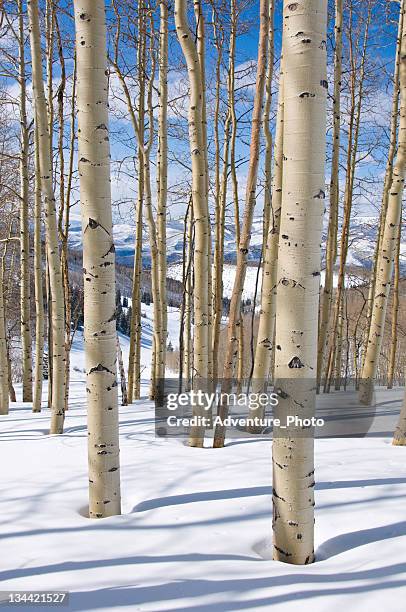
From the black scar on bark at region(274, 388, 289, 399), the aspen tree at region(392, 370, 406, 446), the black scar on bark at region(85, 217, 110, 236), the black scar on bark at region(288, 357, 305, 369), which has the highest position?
the black scar on bark at region(85, 217, 110, 236)

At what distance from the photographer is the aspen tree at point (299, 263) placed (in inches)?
72.9

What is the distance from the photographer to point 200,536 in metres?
2.12

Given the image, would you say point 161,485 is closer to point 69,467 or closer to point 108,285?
point 69,467

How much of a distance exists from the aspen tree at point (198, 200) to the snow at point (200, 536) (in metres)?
0.95

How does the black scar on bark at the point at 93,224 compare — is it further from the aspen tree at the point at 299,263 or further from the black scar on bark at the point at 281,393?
the black scar on bark at the point at 281,393

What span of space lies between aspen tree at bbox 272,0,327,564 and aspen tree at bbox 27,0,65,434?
132 inches

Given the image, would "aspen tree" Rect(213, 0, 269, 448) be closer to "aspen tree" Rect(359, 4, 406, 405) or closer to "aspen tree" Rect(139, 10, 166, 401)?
"aspen tree" Rect(359, 4, 406, 405)

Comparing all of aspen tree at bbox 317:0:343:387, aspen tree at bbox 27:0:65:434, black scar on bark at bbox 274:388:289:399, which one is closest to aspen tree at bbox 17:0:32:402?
aspen tree at bbox 27:0:65:434

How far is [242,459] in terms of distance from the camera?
346cm

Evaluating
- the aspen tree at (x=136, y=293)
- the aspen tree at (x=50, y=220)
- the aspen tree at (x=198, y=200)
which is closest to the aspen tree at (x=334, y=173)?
the aspen tree at (x=136, y=293)

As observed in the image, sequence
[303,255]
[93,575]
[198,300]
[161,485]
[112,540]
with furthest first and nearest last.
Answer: [198,300] → [161,485] → [112,540] → [303,255] → [93,575]

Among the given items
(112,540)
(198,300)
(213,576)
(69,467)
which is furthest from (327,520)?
(198,300)

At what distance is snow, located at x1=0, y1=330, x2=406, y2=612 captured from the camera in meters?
1.64

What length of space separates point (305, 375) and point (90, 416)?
3.75ft
